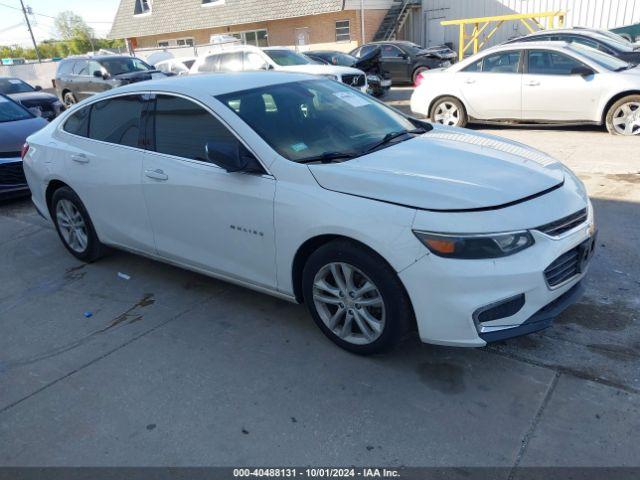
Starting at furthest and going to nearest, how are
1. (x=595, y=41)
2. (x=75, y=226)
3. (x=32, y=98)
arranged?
(x=32, y=98)
(x=595, y=41)
(x=75, y=226)

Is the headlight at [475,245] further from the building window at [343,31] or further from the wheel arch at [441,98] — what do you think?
the building window at [343,31]

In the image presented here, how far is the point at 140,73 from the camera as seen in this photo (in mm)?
15500

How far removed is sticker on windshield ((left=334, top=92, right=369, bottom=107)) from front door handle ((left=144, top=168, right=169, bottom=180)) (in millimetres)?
1438

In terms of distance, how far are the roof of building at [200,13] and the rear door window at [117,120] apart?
22501 mm

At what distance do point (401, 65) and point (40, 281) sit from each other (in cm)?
1467

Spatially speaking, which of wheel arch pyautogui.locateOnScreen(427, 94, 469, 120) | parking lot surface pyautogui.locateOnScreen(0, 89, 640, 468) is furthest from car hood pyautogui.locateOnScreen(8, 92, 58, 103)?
parking lot surface pyautogui.locateOnScreen(0, 89, 640, 468)

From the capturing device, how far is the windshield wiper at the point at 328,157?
3.39 meters

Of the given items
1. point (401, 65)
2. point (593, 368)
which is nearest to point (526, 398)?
point (593, 368)

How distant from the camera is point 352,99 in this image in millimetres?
4254

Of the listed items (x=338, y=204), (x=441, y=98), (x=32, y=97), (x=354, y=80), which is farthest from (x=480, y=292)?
(x=32, y=97)

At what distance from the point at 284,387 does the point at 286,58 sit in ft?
40.5

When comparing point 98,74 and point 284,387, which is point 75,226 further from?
point 98,74

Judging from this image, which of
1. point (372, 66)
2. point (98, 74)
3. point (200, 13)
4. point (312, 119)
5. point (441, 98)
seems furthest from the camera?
point (200, 13)

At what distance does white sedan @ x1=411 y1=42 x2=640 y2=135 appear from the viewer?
8406 millimetres
